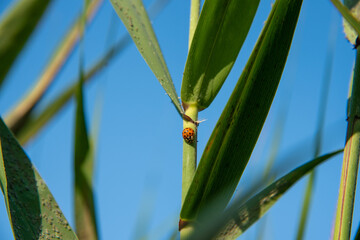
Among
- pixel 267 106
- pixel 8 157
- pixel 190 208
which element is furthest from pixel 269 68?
pixel 8 157

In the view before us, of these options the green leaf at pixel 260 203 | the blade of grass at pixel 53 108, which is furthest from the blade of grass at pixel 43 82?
the green leaf at pixel 260 203

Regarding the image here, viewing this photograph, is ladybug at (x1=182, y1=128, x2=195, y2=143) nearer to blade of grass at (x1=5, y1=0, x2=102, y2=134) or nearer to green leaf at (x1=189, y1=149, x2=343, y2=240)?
green leaf at (x1=189, y1=149, x2=343, y2=240)

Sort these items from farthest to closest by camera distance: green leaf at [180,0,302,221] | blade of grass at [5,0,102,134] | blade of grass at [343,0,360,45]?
blade of grass at [5,0,102,134] < blade of grass at [343,0,360,45] < green leaf at [180,0,302,221]

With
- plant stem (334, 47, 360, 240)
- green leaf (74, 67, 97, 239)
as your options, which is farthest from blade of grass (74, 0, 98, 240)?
plant stem (334, 47, 360, 240)

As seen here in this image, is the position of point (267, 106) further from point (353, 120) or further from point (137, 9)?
point (137, 9)

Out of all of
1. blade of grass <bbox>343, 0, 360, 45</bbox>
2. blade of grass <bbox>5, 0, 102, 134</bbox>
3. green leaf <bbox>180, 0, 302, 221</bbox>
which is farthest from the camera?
blade of grass <bbox>5, 0, 102, 134</bbox>

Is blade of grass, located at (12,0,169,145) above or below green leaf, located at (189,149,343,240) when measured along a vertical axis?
above

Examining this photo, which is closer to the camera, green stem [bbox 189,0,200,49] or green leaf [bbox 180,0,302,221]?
green leaf [bbox 180,0,302,221]

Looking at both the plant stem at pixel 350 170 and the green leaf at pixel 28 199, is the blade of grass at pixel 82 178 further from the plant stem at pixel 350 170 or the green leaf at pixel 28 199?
the plant stem at pixel 350 170
